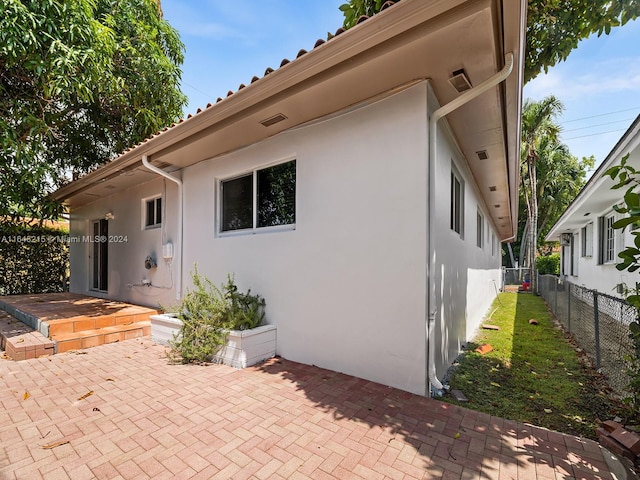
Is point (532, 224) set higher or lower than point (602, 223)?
higher

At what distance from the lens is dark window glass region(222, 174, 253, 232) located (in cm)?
578

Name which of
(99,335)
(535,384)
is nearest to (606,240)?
(535,384)

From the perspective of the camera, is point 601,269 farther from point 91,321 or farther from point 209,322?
point 91,321

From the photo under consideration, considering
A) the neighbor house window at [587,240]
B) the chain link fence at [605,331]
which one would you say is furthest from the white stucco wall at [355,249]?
the neighbor house window at [587,240]

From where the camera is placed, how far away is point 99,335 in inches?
230

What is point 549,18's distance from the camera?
4293 mm

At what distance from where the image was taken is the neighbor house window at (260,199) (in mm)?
5164

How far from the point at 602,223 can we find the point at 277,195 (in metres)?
12.7

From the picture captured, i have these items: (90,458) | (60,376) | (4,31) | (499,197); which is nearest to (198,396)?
(90,458)

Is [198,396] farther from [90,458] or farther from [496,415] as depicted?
[496,415]

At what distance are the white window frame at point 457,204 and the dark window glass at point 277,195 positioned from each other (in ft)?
8.86

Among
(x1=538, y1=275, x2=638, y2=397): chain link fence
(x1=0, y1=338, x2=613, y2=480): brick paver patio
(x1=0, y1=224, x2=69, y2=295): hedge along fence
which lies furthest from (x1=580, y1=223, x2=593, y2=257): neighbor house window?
(x1=0, y1=224, x2=69, y2=295): hedge along fence

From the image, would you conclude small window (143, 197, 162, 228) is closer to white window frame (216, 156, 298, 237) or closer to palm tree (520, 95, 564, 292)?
white window frame (216, 156, 298, 237)

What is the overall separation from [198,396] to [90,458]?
123 centimetres
